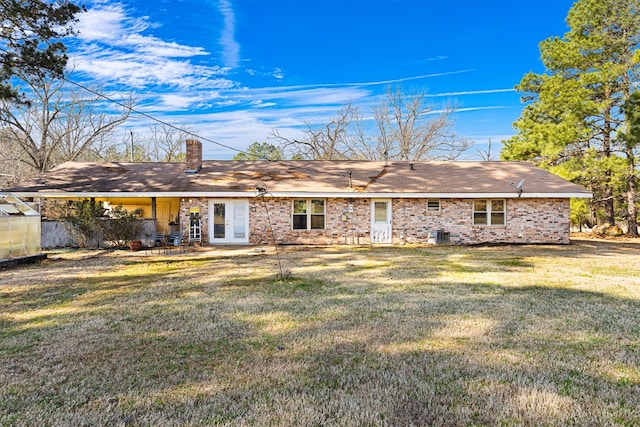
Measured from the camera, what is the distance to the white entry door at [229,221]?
1655cm

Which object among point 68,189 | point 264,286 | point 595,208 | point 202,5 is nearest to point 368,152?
point 595,208

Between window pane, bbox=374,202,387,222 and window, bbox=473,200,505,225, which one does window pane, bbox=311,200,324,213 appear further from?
window, bbox=473,200,505,225

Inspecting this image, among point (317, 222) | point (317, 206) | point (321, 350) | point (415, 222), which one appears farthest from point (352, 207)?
point (321, 350)

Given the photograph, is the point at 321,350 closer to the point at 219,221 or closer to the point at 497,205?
the point at 219,221

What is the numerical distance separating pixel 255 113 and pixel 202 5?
1757 cm

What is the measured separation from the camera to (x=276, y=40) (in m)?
26.5

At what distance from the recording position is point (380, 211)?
55.3 ft

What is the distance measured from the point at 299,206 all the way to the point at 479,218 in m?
7.59

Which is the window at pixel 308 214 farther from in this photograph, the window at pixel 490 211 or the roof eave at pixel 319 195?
the window at pixel 490 211

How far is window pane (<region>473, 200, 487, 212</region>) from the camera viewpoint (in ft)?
55.0

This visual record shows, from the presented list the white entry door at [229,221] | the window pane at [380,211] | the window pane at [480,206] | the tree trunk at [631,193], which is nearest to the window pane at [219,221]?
the white entry door at [229,221]

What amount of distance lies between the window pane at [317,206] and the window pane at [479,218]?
253 inches

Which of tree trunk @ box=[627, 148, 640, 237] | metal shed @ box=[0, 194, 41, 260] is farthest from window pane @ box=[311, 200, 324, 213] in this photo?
tree trunk @ box=[627, 148, 640, 237]

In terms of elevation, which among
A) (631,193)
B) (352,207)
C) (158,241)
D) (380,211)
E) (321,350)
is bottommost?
(321,350)
